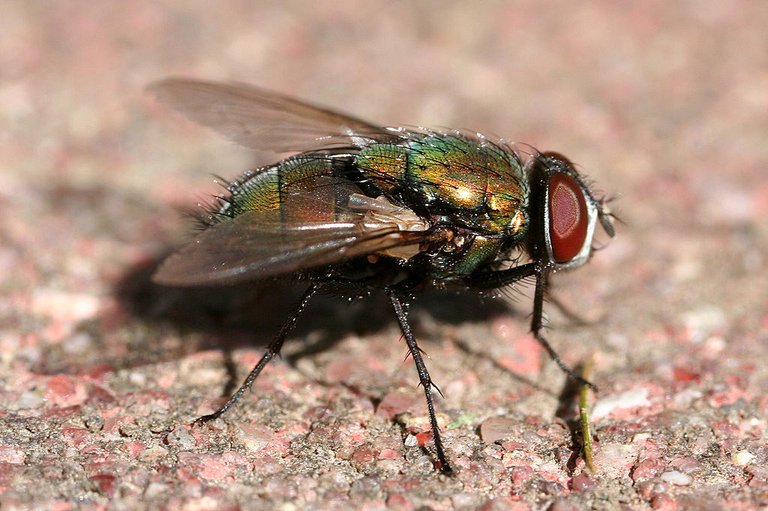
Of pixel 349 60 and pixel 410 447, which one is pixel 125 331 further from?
pixel 349 60

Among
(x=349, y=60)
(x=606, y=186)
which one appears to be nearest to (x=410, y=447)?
(x=606, y=186)

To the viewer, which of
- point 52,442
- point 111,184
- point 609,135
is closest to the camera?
point 52,442

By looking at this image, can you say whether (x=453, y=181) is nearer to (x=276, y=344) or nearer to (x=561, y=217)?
(x=561, y=217)

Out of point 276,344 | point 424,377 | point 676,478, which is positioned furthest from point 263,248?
point 676,478

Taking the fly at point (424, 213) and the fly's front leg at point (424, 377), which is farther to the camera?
the fly at point (424, 213)

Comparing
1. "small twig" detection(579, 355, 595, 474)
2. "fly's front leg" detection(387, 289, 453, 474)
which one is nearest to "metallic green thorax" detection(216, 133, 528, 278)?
"fly's front leg" detection(387, 289, 453, 474)

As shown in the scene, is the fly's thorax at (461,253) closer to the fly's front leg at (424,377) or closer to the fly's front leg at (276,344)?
the fly's front leg at (424,377)

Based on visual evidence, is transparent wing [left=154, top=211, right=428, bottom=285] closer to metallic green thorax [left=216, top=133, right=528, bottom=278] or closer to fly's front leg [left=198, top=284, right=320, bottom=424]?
metallic green thorax [left=216, top=133, right=528, bottom=278]

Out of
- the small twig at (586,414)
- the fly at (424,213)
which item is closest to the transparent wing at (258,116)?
the fly at (424,213)
